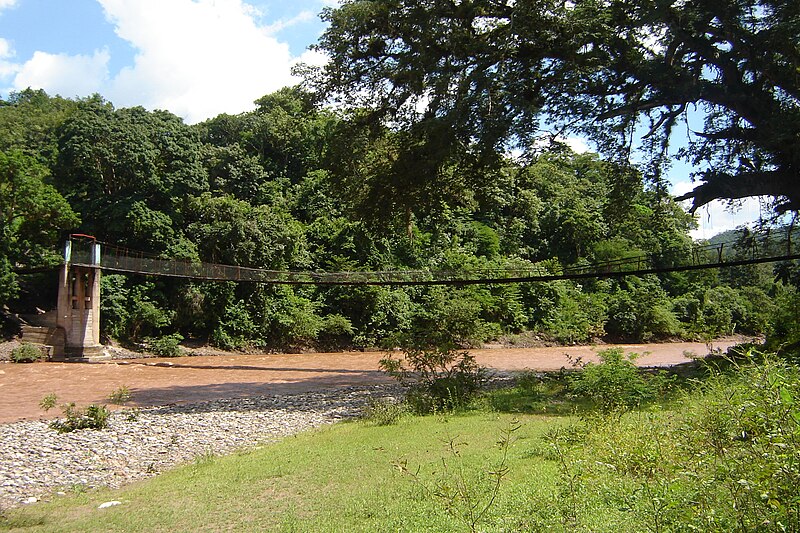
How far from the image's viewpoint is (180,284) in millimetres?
24359

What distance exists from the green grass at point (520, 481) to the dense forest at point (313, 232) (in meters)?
7.36

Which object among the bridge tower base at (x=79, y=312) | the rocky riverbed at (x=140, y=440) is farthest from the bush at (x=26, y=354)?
the rocky riverbed at (x=140, y=440)

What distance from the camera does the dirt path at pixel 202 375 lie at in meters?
13.7

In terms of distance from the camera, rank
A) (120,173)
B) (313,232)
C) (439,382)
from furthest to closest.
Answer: (313,232)
(120,173)
(439,382)

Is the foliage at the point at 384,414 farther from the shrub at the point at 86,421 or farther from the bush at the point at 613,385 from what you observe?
the shrub at the point at 86,421

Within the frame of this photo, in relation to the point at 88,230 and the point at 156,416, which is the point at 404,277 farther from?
the point at 156,416

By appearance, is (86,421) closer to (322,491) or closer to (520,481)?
(322,491)

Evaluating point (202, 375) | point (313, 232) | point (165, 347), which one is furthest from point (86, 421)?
point (313, 232)

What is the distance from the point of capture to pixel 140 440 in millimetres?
8547

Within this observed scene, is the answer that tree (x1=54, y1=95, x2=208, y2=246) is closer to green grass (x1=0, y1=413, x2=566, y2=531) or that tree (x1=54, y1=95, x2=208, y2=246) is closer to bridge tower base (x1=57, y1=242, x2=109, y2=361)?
bridge tower base (x1=57, y1=242, x2=109, y2=361)

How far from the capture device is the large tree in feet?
32.8

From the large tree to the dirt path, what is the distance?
416cm

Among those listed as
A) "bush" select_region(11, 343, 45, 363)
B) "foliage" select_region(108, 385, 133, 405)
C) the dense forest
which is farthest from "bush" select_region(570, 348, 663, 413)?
"bush" select_region(11, 343, 45, 363)

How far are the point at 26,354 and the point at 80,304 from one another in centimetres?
227
